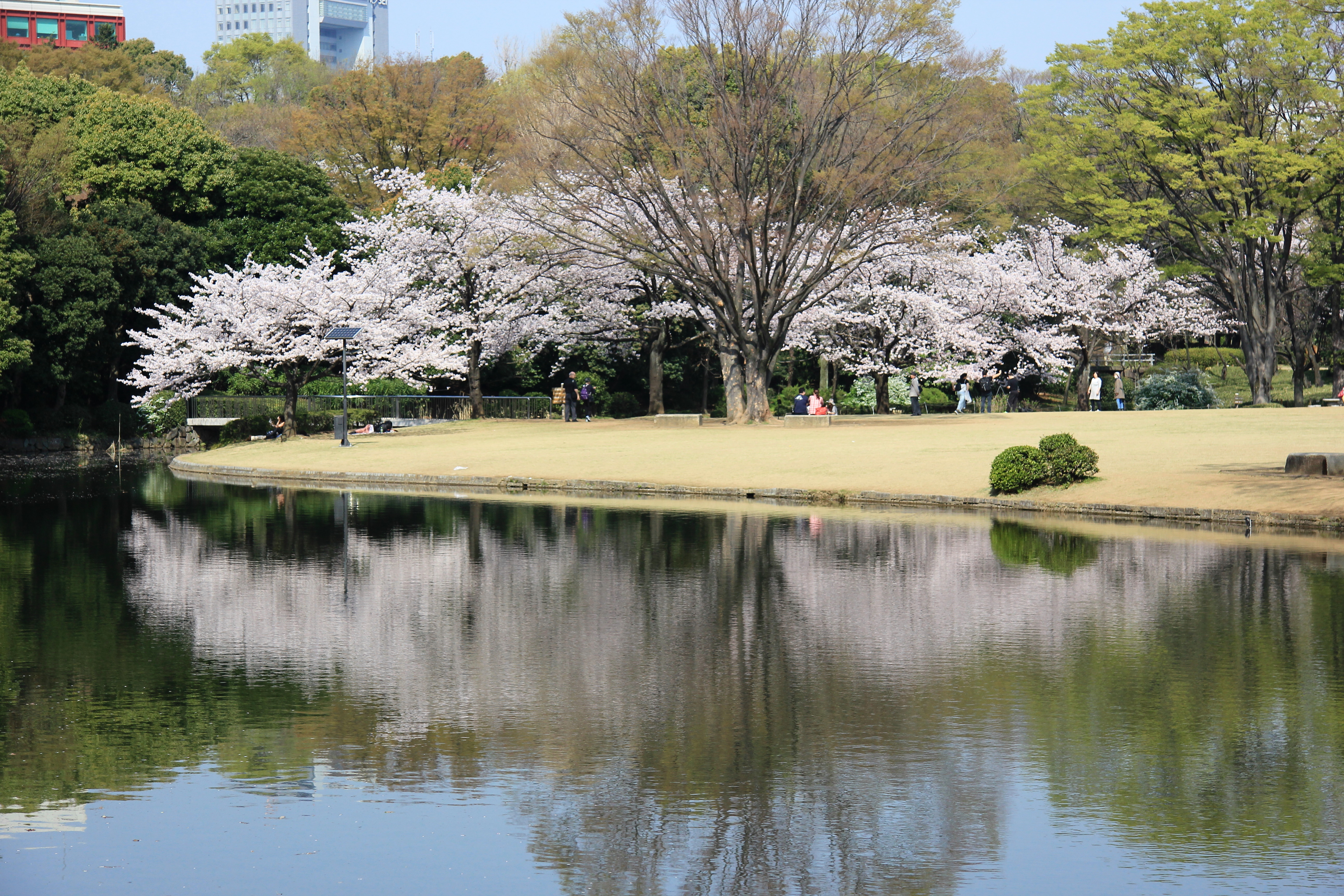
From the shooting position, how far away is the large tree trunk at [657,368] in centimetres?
5859

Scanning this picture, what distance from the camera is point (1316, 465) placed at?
24844mm

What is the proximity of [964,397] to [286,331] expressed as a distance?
90.0 feet

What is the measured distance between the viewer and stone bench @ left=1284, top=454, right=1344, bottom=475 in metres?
24.5

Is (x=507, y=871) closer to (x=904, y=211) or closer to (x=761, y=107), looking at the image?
(x=761, y=107)

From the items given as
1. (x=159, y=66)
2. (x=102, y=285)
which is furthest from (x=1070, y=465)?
(x=159, y=66)

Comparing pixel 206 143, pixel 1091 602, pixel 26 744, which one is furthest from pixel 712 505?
pixel 206 143

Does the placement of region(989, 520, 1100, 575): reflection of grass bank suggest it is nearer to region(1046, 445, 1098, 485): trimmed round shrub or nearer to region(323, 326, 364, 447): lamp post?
region(1046, 445, 1098, 485): trimmed round shrub

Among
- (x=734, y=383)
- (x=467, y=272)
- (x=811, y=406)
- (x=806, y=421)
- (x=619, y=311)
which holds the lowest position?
(x=806, y=421)

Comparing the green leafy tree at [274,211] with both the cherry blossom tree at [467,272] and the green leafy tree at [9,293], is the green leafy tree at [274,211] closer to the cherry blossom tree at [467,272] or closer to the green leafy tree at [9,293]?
the cherry blossom tree at [467,272]

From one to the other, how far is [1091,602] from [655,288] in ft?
144

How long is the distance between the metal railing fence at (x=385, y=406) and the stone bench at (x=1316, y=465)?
3589 cm

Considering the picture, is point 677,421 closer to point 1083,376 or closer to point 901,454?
point 901,454

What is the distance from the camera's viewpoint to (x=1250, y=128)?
51.4 m

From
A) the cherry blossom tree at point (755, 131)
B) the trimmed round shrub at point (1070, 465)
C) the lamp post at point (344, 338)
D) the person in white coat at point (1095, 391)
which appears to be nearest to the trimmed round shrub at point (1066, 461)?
the trimmed round shrub at point (1070, 465)
